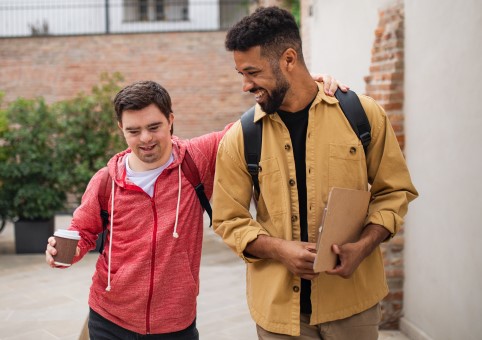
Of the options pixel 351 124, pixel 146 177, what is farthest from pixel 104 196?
pixel 351 124

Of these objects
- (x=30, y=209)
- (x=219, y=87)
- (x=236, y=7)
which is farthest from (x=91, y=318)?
(x=236, y=7)

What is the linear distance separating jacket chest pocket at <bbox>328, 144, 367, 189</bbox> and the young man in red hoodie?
0.76m

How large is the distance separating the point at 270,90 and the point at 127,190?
2.88 feet

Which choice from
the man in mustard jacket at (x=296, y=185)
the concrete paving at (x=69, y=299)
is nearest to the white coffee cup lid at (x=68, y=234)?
the man in mustard jacket at (x=296, y=185)

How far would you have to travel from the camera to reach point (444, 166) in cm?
448

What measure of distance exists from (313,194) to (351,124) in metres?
0.32

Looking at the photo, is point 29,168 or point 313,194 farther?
point 29,168

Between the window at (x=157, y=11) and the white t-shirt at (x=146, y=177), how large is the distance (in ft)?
61.9

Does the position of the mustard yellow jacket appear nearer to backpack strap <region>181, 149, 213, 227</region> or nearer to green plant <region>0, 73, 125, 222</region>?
backpack strap <region>181, 149, 213, 227</region>

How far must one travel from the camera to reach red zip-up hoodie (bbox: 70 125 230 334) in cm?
304

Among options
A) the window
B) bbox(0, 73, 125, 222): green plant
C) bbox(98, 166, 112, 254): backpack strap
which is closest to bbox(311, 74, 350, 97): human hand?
bbox(98, 166, 112, 254): backpack strap

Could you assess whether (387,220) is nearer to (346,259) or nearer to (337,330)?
(346,259)

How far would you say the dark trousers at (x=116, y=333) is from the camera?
3.06 metres

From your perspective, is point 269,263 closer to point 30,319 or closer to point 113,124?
point 30,319
